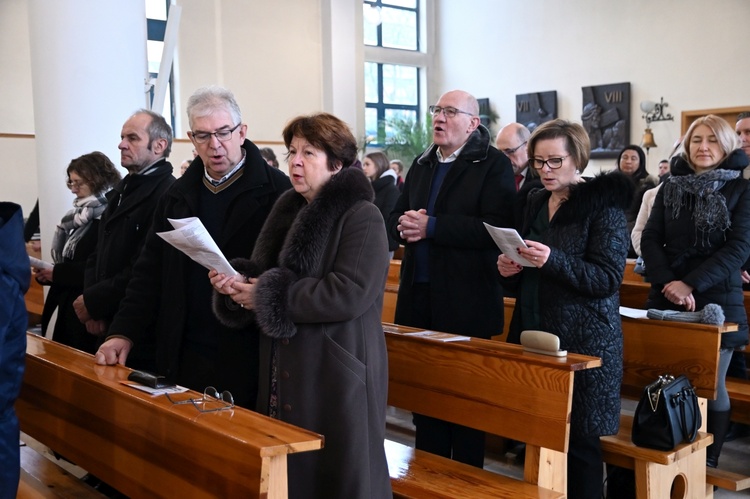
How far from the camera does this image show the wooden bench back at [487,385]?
256 centimetres

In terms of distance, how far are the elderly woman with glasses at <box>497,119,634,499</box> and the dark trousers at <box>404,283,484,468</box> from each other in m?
A: 0.38

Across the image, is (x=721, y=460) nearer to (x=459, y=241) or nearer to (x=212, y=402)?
(x=459, y=241)

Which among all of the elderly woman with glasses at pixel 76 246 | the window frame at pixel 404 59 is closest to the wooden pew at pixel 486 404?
the elderly woman with glasses at pixel 76 246

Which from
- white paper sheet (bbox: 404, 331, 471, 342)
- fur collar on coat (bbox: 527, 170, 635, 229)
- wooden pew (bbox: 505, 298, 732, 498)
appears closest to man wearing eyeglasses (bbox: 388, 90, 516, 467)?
white paper sheet (bbox: 404, 331, 471, 342)

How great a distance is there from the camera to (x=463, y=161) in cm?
329

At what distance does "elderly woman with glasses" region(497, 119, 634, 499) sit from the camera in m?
2.80

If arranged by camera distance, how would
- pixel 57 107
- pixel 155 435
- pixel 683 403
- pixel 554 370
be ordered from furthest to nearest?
pixel 57 107 → pixel 683 403 → pixel 554 370 → pixel 155 435

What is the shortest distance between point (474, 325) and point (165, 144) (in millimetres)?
1424

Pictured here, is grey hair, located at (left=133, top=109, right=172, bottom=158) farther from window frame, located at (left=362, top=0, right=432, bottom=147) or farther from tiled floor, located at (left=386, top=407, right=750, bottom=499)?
window frame, located at (left=362, top=0, right=432, bottom=147)

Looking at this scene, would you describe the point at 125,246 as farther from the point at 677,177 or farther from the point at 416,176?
the point at 677,177

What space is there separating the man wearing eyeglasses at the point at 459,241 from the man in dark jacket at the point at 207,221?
74 centimetres

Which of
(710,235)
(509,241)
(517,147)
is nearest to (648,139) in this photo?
(517,147)


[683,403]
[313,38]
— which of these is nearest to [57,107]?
[683,403]

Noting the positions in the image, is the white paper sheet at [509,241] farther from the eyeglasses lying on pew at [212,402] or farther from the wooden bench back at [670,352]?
the eyeglasses lying on pew at [212,402]
